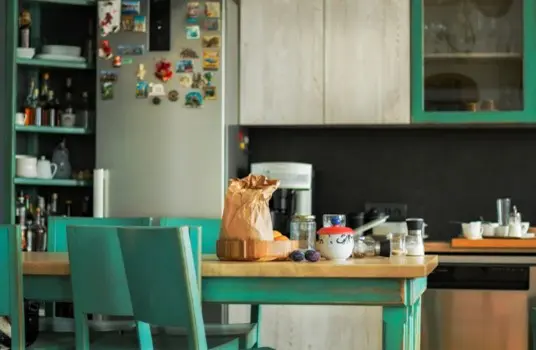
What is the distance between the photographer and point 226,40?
16.1ft

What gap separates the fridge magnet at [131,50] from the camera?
4.92m

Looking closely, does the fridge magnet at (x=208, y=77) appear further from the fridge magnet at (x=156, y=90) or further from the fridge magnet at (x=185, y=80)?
the fridge magnet at (x=156, y=90)

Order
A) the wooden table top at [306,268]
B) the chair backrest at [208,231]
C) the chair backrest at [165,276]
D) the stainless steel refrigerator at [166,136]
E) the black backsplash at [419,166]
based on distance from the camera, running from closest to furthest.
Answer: the chair backrest at [165,276] → the wooden table top at [306,268] → the chair backrest at [208,231] → the stainless steel refrigerator at [166,136] → the black backsplash at [419,166]

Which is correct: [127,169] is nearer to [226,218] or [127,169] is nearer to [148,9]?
[148,9]

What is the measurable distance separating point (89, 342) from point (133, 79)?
192 centimetres

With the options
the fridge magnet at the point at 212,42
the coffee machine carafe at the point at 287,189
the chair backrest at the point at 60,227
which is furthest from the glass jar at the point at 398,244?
the fridge magnet at the point at 212,42

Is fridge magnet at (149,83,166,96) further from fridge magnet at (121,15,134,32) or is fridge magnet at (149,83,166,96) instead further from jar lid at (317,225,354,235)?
jar lid at (317,225,354,235)

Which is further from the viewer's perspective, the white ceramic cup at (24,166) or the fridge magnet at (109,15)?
the white ceramic cup at (24,166)

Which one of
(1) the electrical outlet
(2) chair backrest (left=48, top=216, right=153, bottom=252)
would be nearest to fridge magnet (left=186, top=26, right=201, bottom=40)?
(2) chair backrest (left=48, top=216, right=153, bottom=252)

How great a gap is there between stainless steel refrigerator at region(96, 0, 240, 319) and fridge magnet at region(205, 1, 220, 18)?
21 mm

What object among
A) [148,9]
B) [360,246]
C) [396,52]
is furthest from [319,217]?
[360,246]

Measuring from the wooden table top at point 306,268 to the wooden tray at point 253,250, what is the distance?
6 cm

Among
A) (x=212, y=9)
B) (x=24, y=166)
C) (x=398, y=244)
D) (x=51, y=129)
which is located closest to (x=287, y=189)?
(x=212, y=9)

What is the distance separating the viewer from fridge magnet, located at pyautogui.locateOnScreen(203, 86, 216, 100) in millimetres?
4852
